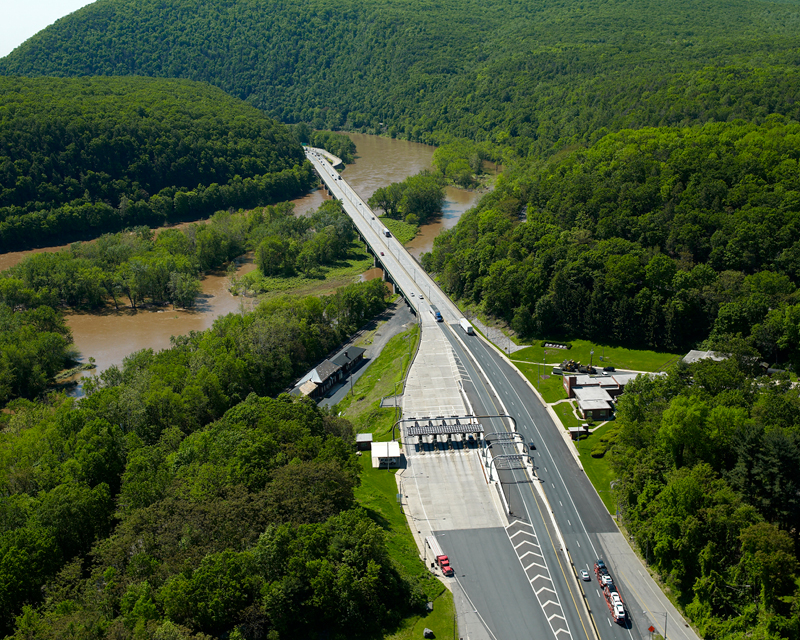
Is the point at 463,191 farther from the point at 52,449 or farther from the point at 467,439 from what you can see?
the point at 52,449

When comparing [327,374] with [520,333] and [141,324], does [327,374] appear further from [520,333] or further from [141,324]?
[141,324]

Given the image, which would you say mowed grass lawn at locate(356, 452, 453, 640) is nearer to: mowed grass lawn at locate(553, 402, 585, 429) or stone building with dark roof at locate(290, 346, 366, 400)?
stone building with dark roof at locate(290, 346, 366, 400)

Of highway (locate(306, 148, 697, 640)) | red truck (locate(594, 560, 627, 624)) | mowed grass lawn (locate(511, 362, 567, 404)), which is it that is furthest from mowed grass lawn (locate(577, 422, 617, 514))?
red truck (locate(594, 560, 627, 624))

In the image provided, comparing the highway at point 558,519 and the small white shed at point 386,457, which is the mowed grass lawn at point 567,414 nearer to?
the highway at point 558,519

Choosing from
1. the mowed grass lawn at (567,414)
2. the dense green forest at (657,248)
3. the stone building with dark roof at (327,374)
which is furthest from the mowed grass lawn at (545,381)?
the stone building with dark roof at (327,374)

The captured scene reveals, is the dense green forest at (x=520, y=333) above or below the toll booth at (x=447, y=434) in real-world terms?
above

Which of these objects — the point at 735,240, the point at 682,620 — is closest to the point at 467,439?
the point at 682,620

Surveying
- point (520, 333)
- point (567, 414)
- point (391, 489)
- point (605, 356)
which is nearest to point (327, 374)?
point (520, 333)
